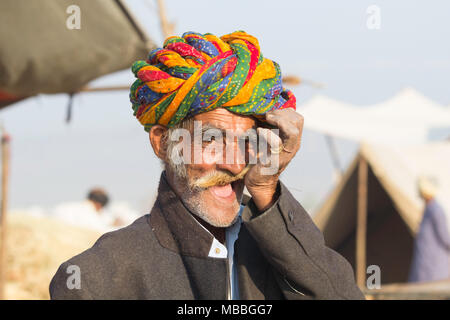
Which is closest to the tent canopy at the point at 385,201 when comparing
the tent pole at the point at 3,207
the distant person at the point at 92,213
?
the distant person at the point at 92,213

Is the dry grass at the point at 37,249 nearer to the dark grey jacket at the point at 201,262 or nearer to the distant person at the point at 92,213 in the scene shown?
the distant person at the point at 92,213

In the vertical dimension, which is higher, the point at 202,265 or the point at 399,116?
the point at 202,265

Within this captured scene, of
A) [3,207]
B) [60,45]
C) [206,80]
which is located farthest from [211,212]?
[3,207]

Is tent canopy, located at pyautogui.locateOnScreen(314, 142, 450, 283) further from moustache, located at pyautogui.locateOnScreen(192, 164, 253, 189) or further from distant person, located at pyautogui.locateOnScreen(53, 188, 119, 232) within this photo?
moustache, located at pyautogui.locateOnScreen(192, 164, 253, 189)

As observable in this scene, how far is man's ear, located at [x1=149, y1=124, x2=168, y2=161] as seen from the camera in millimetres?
2182

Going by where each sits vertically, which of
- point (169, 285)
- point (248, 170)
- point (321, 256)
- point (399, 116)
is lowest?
point (399, 116)

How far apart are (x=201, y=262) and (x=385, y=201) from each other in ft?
29.0

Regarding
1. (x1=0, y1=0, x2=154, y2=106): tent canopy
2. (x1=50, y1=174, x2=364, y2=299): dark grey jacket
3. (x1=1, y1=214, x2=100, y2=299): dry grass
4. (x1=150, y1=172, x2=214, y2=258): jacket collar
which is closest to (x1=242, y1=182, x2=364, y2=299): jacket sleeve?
(x1=50, y1=174, x2=364, y2=299): dark grey jacket

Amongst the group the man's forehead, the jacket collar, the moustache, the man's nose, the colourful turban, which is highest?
the colourful turban

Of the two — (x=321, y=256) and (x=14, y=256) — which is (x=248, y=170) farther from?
(x=14, y=256)

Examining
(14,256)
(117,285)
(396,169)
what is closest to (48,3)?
(117,285)

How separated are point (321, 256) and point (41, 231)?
7692 millimetres

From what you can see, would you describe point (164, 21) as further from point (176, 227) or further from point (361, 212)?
point (176, 227)
